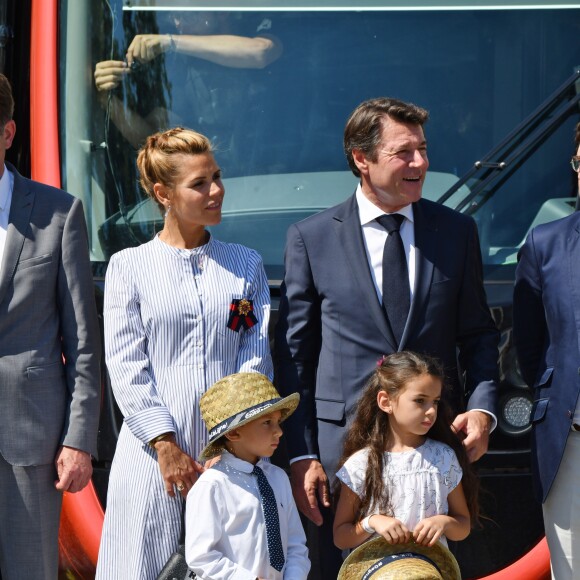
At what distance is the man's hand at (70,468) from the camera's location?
376 cm

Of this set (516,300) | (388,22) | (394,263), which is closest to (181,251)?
(394,263)

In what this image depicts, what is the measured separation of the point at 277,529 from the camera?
3611mm

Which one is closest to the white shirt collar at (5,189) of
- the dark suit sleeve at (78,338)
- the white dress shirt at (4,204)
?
the white dress shirt at (4,204)

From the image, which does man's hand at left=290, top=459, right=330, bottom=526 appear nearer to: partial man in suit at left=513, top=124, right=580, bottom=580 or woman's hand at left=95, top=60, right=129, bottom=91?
partial man in suit at left=513, top=124, right=580, bottom=580

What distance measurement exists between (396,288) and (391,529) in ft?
2.20

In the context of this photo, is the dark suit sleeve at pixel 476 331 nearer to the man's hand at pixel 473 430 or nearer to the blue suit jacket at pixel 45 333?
the man's hand at pixel 473 430

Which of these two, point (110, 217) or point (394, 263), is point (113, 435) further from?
point (394, 263)

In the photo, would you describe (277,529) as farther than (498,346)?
No

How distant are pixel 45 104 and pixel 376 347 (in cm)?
164

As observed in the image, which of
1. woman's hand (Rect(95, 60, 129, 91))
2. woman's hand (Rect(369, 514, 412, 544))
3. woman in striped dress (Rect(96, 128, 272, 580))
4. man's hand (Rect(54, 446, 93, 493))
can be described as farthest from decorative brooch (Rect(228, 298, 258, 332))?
woman's hand (Rect(95, 60, 129, 91))

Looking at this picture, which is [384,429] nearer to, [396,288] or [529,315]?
[396,288]

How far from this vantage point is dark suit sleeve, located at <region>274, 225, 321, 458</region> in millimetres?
3879

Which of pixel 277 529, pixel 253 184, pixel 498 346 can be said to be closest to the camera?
pixel 277 529

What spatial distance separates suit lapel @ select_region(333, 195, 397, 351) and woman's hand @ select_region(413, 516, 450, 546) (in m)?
0.49
